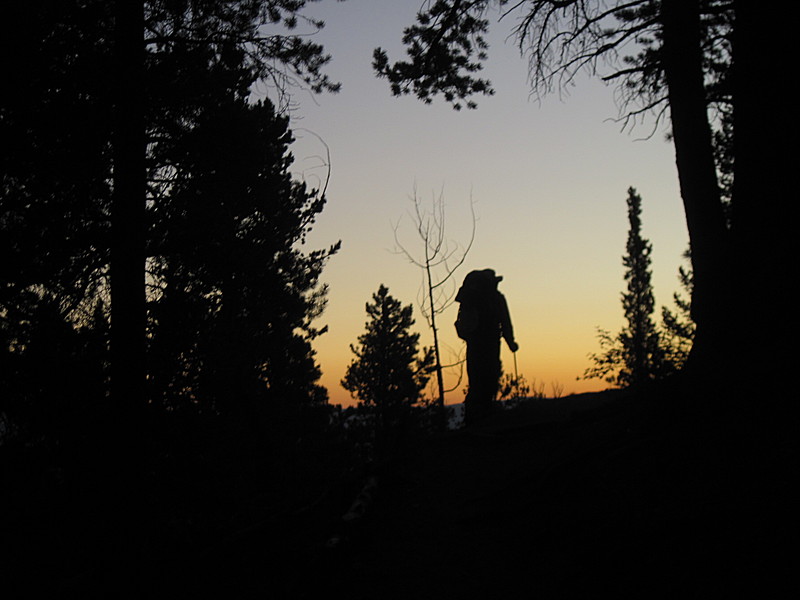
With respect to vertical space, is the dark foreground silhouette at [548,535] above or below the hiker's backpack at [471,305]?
below

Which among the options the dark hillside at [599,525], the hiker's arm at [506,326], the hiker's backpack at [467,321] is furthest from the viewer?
the hiker's arm at [506,326]

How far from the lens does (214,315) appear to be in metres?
8.30

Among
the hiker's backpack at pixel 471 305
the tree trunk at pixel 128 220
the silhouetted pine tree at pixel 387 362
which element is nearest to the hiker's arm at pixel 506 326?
the hiker's backpack at pixel 471 305

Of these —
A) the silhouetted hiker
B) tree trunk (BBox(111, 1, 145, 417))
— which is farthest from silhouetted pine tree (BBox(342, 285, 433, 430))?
tree trunk (BBox(111, 1, 145, 417))

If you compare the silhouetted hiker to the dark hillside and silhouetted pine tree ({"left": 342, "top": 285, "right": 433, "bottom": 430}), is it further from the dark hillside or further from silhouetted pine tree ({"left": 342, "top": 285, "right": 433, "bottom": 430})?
silhouetted pine tree ({"left": 342, "top": 285, "right": 433, "bottom": 430})

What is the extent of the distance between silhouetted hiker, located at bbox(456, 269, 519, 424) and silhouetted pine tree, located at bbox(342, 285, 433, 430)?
810 inches

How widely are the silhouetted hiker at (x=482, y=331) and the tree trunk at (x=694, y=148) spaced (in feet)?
21.0

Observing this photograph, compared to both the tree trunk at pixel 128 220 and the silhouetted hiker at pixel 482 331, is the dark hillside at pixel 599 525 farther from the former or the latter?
the silhouetted hiker at pixel 482 331

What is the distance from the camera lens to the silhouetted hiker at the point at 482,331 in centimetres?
1395

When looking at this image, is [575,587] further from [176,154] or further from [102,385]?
[176,154]

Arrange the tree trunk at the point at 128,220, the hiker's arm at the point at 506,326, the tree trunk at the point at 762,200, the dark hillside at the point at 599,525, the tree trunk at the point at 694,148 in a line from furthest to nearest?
the hiker's arm at the point at 506,326 → the tree trunk at the point at 694,148 → the tree trunk at the point at 128,220 → the tree trunk at the point at 762,200 → the dark hillside at the point at 599,525

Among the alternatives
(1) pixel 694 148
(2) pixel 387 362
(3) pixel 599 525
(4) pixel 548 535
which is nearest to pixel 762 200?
(1) pixel 694 148

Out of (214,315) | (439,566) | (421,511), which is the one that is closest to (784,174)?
(439,566)

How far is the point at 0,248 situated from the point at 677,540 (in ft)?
21.6
